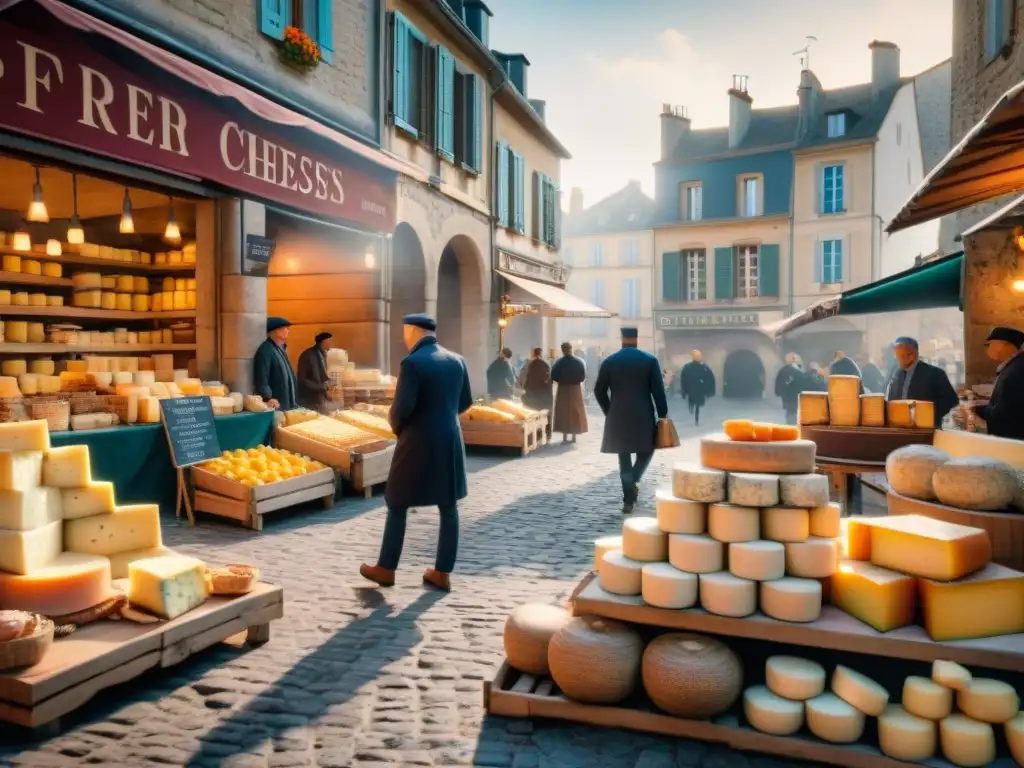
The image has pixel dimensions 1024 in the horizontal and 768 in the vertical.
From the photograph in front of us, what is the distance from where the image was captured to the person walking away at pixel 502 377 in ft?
48.7

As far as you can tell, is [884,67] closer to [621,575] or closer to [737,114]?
[737,114]

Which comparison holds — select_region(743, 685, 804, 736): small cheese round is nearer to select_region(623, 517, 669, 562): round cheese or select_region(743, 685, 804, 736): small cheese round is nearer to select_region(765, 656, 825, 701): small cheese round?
select_region(765, 656, 825, 701): small cheese round

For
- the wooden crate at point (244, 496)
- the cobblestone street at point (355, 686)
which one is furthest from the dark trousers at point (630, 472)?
the wooden crate at point (244, 496)

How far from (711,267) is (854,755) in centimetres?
2744

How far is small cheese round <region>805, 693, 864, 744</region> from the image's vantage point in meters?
2.80

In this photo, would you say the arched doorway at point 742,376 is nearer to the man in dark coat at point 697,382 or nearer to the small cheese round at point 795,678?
the man in dark coat at point 697,382

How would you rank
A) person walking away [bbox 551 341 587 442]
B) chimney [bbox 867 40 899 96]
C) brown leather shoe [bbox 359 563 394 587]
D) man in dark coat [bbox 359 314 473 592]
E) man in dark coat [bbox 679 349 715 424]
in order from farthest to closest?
chimney [bbox 867 40 899 96]
man in dark coat [bbox 679 349 715 424]
person walking away [bbox 551 341 587 442]
brown leather shoe [bbox 359 563 394 587]
man in dark coat [bbox 359 314 473 592]

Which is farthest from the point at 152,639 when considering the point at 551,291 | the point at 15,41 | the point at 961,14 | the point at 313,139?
the point at 551,291

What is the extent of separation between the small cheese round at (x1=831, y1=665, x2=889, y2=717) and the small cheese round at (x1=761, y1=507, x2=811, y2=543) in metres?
0.54

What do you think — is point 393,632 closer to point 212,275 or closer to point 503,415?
point 212,275

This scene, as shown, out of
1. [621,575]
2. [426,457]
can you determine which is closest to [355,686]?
[621,575]

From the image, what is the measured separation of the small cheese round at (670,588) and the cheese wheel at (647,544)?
15 centimetres

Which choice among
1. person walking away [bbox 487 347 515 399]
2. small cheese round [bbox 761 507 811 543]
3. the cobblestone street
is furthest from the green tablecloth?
person walking away [bbox 487 347 515 399]

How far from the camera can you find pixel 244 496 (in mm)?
6645
